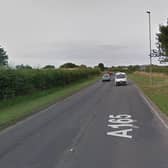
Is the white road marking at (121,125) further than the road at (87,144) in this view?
Yes

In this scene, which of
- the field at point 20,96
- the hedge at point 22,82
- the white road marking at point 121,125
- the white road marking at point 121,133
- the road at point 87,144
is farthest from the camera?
the hedge at point 22,82

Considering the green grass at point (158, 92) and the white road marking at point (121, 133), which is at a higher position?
the white road marking at point (121, 133)

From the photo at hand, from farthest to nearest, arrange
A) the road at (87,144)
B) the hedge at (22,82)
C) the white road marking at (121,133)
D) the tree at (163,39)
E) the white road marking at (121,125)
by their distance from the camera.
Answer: the tree at (163,39)
the hedge at (22,82)
the white road marking at (121,125)
the white road marking at (121,133)
the road at (87,144)

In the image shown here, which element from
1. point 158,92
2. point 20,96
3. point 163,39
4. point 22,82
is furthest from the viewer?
point 163,39

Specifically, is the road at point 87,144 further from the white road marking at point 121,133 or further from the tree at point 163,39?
the tree at point 163,39

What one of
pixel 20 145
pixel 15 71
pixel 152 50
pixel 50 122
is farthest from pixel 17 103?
pixel 152 50

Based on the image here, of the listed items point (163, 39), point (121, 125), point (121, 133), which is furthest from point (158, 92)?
point (121, 133)

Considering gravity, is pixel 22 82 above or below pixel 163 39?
below

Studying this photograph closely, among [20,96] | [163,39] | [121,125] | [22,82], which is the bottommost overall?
[121,125]

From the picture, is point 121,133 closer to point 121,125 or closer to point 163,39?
point 121,125

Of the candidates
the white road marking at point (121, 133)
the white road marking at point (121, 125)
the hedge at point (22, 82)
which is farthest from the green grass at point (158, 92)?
the hedge at point (22, 82)

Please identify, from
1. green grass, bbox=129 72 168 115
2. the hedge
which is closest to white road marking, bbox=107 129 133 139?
green grass, bbox=129 72 168 115

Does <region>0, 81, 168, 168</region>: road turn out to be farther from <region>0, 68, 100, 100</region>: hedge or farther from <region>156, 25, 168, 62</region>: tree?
<region>156, 25, 168, 62</region>: tree

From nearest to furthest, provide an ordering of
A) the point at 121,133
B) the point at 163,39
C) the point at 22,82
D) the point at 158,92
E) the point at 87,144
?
1. the point at 87,144
2. the point at 121,133
3. the point at 22,82
4. the point at 158,92
5. the point at 163,39
